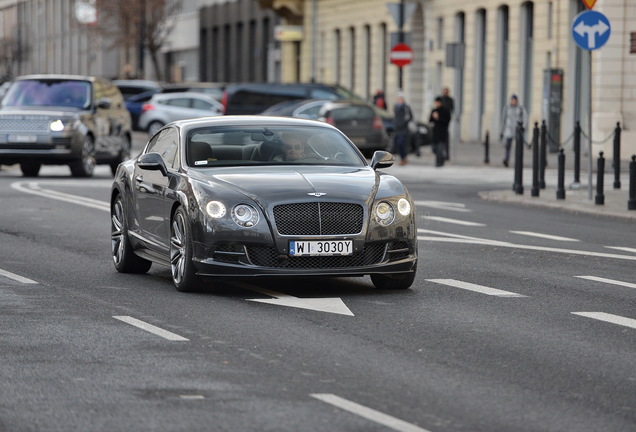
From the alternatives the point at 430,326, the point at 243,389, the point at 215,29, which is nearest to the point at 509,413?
the point at 243,389

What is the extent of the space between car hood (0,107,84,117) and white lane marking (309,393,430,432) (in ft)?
72.8

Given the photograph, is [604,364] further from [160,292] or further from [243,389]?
[160,292]

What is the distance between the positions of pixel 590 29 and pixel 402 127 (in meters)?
16.6

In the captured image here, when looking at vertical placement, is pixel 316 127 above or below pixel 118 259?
above

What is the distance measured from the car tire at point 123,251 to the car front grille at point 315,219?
2327 millimetres

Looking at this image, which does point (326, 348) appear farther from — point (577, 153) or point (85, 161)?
point (85, 161)

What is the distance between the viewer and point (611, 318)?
1089cm

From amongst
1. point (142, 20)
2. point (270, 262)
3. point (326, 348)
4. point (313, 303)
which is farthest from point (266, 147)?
point (142, 20)

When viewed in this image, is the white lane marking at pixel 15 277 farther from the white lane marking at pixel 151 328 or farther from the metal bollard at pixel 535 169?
the metal bollard at pixel 535 169

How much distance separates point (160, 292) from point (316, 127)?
2.03 meters

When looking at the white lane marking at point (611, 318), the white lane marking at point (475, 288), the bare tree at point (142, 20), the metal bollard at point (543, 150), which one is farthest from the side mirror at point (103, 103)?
the bare tree at point (142, 20)

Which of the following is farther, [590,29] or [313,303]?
[590,29]

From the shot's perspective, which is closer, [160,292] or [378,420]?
[378,420]

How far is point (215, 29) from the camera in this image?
82250 mm
